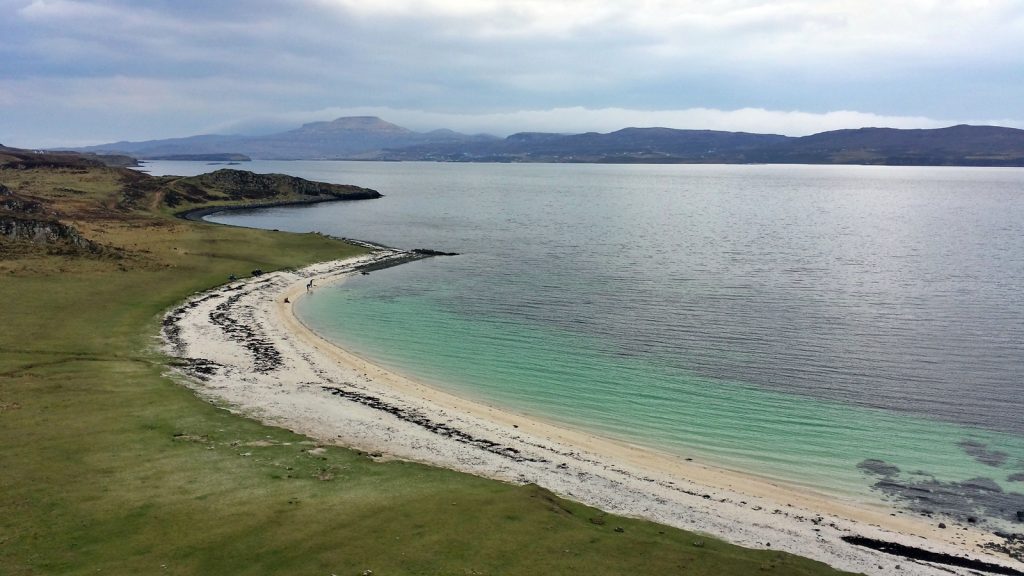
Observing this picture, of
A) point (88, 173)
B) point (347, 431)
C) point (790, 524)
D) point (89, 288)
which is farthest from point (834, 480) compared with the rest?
point (88, 173)

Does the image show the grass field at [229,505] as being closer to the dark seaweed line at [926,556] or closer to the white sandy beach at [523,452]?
the white sandy beach at [523,452]

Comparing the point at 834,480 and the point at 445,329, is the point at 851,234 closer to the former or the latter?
the point at 445,329

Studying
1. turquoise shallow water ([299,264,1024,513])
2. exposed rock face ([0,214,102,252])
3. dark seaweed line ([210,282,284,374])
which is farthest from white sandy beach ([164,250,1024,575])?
exposed rock face ([0,214,102,252])

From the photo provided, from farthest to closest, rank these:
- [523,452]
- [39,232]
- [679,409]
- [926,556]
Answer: [39,232]
[679,409]
[523,452]
[926,556]

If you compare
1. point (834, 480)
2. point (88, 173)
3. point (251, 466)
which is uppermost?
point (88, 173)

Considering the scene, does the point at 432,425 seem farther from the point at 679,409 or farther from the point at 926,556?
the point at 926,556

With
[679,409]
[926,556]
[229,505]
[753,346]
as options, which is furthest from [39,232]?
[926,556]

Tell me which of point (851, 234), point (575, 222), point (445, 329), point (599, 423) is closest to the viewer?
point (599, 423)
